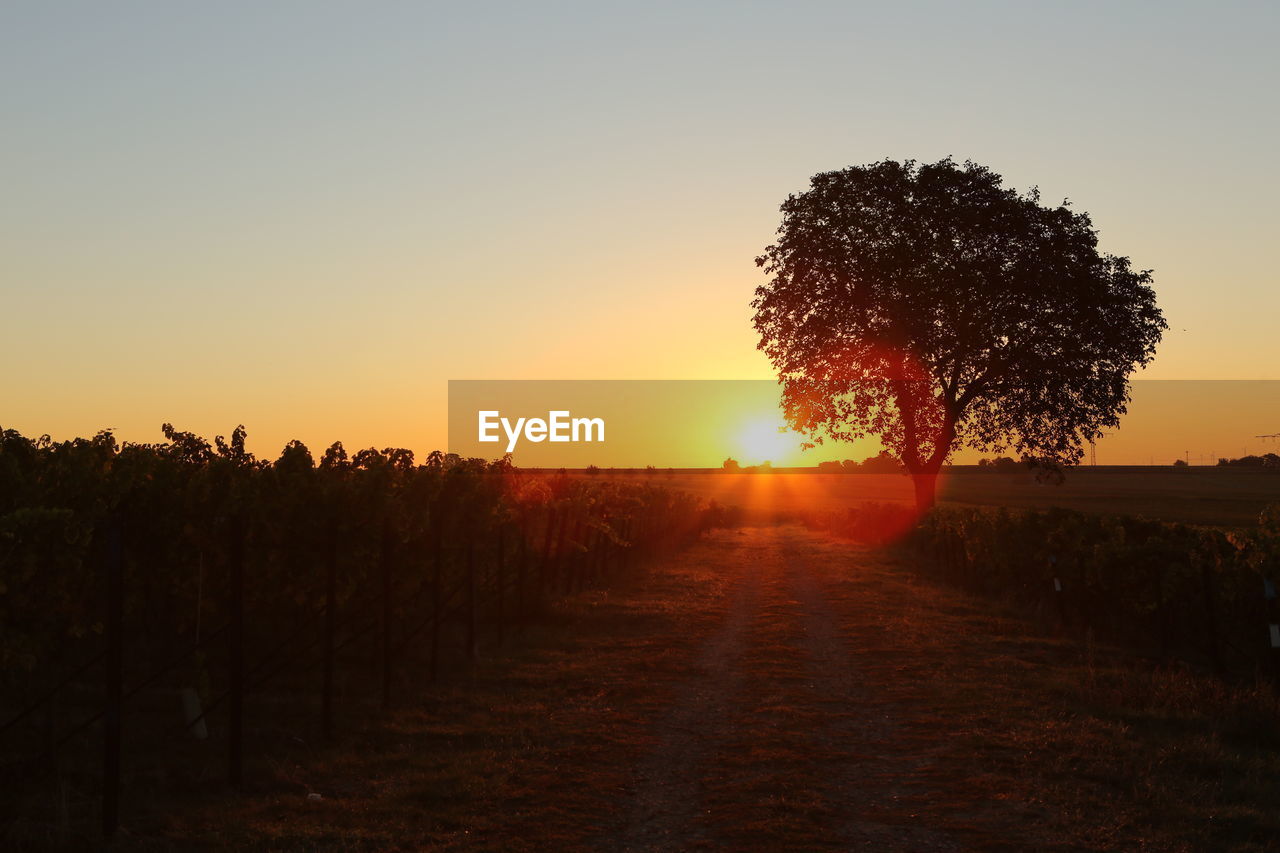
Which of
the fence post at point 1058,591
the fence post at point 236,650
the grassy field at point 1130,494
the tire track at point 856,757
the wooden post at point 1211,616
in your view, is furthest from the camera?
the grassy field at point 1130,494

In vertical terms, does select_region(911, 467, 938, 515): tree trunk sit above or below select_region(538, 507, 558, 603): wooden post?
above

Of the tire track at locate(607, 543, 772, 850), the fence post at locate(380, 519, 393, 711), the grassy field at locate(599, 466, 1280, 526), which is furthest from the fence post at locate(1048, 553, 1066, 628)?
the grassy field at locate(599, 466, 1280, 526)

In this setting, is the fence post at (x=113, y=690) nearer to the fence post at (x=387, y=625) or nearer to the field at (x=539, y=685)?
the field at (x=539, y=685)

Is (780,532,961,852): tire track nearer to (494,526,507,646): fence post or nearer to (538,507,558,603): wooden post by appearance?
(494,526,507,646): fence post

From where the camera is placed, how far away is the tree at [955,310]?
3434 cm

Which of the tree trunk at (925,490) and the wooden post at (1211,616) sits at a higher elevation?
the tree trunk at (925,490)

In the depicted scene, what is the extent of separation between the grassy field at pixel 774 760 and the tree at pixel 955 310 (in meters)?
17.4

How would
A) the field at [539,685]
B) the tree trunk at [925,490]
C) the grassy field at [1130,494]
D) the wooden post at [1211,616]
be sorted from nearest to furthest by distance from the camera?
the field at [539,685]
the wooden post at [1211,616]
the tree trunk at [925,490]
the grassy field at [1130,494]

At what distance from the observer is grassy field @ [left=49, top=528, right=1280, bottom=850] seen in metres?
8.59

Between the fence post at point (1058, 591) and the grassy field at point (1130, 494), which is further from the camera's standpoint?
the grassy field at point (1130, 494)

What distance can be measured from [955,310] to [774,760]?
1023 inches

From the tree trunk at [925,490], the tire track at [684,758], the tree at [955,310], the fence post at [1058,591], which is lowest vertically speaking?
the tire track at [684,758]

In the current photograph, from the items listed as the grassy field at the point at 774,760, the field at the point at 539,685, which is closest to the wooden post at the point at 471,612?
the field at the point at 539,685

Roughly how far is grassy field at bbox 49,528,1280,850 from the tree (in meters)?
17.4
